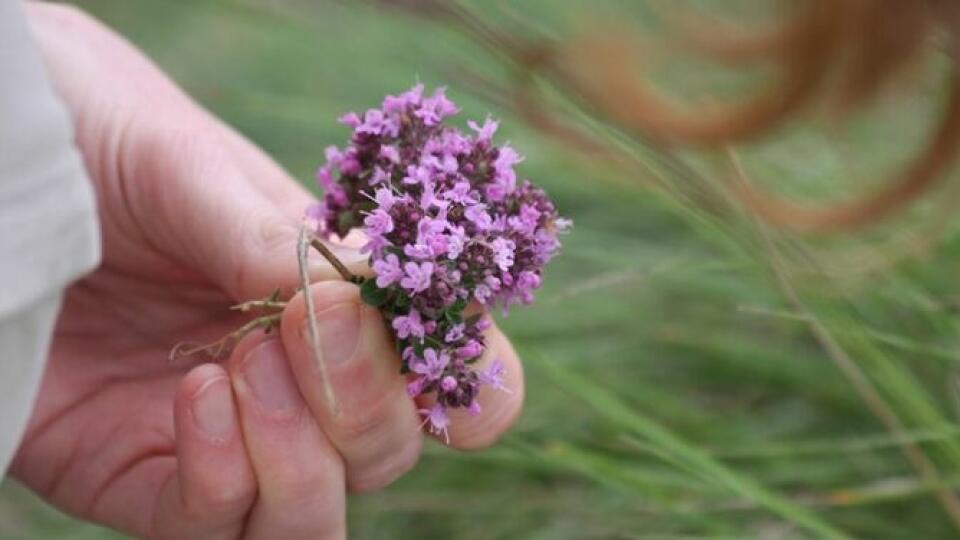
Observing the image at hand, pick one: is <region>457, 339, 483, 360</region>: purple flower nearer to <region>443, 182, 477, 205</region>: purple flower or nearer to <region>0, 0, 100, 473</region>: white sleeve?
<region>443, 182, 477, 205</region>: purple flower

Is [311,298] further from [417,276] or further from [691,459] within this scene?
[691,459]

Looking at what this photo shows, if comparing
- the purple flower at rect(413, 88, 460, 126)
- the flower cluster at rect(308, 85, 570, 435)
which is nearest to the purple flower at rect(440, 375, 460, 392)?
the flower cluster at rect(308, 85, 570, 435)

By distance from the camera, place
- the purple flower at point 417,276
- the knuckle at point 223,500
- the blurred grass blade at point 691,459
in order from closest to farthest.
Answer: the purple flower at point 417,276, the knuckle at point 223,500, the blurred grass blade at point 691,459

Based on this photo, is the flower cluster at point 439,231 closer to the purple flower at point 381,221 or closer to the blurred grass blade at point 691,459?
the purple flower at point 381,221

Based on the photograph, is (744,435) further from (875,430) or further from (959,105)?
(959,105)

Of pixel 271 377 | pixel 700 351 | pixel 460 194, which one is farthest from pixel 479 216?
pixel 700 351

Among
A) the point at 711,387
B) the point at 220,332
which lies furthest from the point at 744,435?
the point at 220,332

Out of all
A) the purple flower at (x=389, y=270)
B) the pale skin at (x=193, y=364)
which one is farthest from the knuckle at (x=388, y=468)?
the purple flower at (x=389, y=270)
